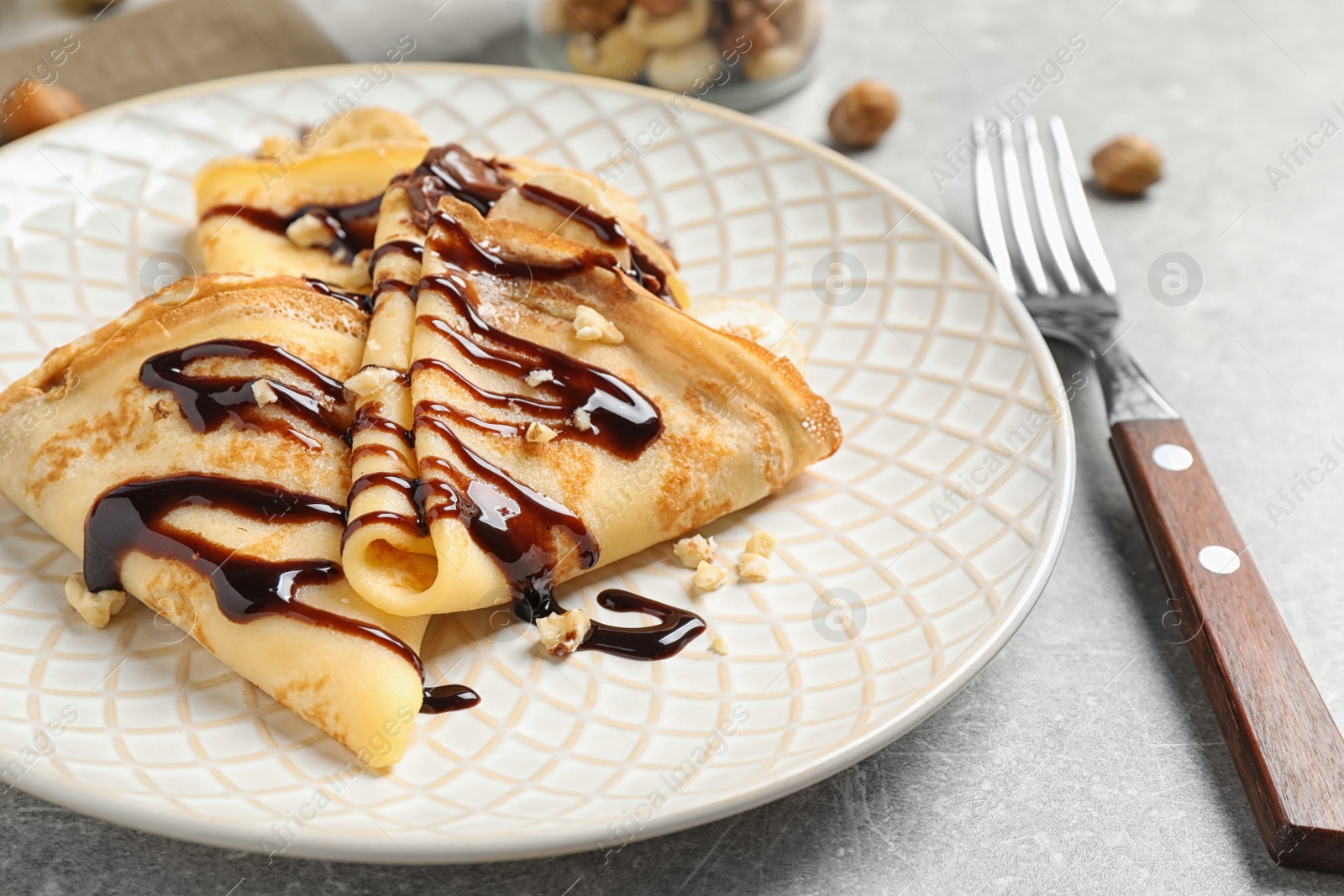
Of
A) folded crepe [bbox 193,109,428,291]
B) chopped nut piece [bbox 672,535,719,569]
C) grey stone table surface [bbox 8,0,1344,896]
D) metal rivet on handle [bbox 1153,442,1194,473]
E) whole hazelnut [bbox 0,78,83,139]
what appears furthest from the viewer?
whole hazelnut [bbox 0,78,83,139]

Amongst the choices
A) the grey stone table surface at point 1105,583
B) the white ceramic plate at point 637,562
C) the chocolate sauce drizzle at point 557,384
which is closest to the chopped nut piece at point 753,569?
the white ceramic plate at point 637,562

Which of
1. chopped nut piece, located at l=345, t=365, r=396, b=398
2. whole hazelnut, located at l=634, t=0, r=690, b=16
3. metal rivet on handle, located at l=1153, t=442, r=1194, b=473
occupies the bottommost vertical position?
metal rivet on handle, located at l=1153, t=442, r=1194, b=473

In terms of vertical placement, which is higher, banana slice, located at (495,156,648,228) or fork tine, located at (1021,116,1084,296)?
banana slice, located at (495,156,648,228)

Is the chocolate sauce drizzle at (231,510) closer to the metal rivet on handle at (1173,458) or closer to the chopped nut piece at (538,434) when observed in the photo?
the chopped nut piece at (538,434)

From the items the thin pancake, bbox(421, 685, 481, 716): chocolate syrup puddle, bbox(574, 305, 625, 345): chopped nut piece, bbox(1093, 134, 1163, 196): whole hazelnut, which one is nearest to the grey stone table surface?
bbox(1093, 134, 1163, 196): whole hazelnut

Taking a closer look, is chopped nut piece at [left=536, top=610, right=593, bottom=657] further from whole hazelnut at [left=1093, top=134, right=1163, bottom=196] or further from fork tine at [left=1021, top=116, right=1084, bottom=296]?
whole hazelnut at [left=1093, top=134, right=1163, bottom=196]

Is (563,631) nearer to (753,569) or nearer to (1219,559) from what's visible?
(753,569)

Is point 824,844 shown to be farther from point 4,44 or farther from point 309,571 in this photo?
point 4,44

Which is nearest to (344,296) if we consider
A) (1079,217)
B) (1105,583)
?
(1105,583)

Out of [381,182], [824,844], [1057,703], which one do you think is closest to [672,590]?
[824,844]
